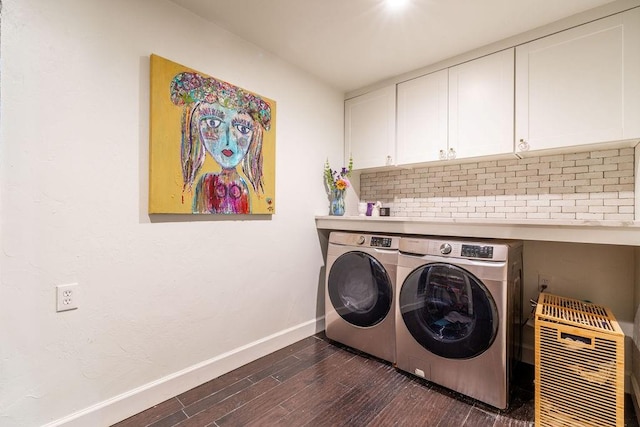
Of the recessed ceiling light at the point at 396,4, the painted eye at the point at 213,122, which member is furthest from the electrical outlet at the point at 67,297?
the recessed ceiling light at the point at 396,4

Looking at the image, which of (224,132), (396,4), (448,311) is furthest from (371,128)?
(448,311)

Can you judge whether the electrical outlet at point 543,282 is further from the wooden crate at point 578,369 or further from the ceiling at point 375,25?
the ceiling at point 375,25

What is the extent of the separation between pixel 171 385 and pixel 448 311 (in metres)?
1.73

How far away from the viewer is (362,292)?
91.4 inches

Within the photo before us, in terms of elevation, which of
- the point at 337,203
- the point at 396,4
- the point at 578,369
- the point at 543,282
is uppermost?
the point at 396,4

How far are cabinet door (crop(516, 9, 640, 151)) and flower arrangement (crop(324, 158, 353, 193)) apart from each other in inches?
53.4

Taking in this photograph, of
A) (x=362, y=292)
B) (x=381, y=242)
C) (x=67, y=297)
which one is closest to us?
(x=67, y=297)

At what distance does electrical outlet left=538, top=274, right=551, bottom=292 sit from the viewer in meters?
2.15

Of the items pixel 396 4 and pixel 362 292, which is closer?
pixel 396 4

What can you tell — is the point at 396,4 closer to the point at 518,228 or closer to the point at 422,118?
the point at 422,118

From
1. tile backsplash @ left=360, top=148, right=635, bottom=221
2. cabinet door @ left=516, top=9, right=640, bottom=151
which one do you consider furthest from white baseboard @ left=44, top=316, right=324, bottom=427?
cabinet door @ left=516, top=9, right=640, bottom=151

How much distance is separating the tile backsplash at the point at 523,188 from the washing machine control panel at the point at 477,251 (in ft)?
2.59

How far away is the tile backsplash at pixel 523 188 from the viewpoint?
6.33ft

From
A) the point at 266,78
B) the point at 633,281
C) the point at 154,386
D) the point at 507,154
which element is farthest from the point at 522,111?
the point at 154,386
